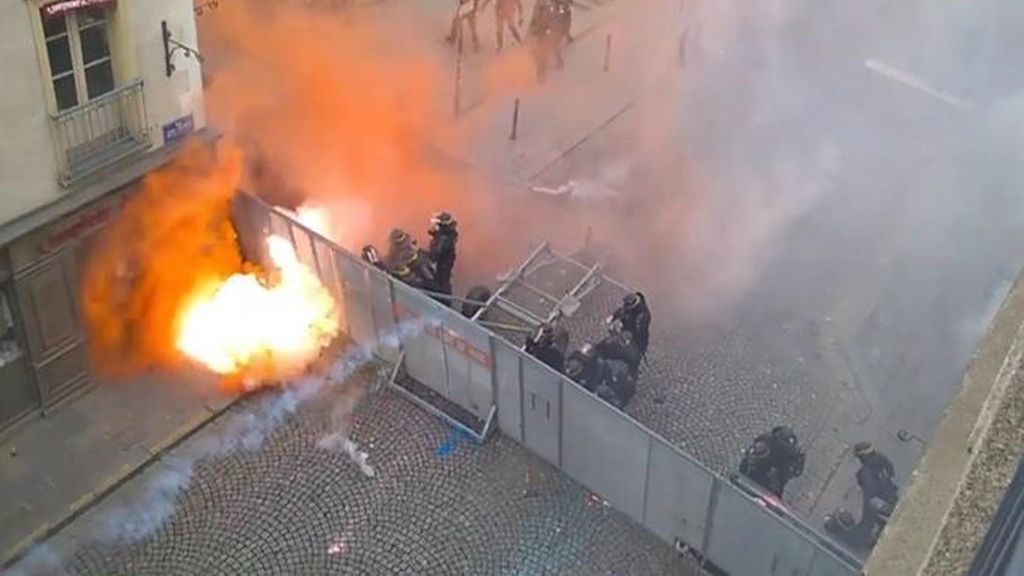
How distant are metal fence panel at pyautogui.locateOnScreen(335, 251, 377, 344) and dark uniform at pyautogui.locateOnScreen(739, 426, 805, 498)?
4915 mm

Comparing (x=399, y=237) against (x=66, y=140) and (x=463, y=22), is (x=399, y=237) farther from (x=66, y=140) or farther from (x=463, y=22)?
(x=463, y=22)

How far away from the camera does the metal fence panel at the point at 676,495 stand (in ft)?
43.1

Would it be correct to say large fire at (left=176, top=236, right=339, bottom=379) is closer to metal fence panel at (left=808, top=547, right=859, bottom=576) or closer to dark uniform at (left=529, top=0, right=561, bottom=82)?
metal fence panel at (left=808, top=547, right=859, bottom=576)

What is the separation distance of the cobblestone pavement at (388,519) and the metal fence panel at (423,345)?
2.30ft

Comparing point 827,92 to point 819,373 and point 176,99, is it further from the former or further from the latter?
point 176,99

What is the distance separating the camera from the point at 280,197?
707 inches

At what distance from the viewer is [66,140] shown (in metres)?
13.8

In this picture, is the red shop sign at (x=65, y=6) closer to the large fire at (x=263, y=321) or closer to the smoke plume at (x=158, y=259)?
the smoke plume at (x=158, y=259)

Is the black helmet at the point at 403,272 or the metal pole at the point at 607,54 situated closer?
the black helmet at the point at 403,272

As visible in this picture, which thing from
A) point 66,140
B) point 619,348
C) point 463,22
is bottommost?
point 619,348

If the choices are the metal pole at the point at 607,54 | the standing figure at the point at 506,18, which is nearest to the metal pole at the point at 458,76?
the standing figure at the point at 506,18


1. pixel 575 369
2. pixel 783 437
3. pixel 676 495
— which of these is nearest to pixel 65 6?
pixel 575 369

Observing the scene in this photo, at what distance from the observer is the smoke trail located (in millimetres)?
13742

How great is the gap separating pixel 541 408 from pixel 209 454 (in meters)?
3.87
